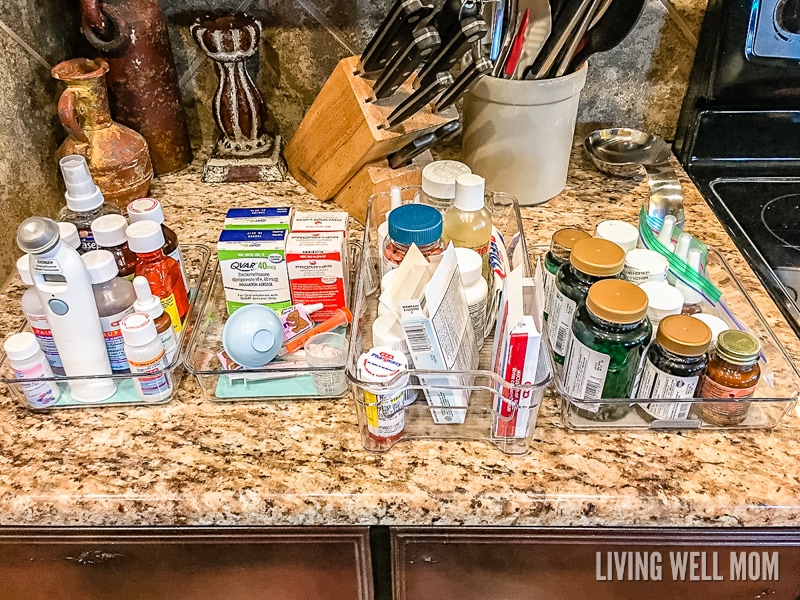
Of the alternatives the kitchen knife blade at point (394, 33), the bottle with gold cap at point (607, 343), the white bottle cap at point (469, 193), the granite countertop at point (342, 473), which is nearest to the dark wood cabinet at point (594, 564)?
the granite countertop at point (342, 473)

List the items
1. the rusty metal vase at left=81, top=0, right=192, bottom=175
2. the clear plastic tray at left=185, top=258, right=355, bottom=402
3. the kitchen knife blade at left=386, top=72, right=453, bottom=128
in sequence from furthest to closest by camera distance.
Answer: the rusty metal vase at left=81, top=0, right=192, bottom=175, the kitchen knife blade at left=386, top=72, right=453, bottom=128, the clear plastic tray at left=185, top=258, right=355, bottom=402

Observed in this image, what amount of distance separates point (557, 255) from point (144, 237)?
0.46 metres

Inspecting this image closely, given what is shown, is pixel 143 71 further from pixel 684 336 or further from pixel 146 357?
pixel 684 336

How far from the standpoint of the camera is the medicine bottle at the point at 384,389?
652 millimetres

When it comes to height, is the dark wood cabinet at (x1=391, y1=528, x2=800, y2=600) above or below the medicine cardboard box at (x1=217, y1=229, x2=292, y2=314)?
below

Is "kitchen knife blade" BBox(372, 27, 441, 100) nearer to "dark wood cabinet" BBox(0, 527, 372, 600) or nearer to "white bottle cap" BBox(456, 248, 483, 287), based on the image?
"white bottle cap" BBox(456, 248, 483, 287)

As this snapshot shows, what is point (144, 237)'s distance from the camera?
29.2 inches

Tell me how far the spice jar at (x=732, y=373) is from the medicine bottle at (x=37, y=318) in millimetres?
667

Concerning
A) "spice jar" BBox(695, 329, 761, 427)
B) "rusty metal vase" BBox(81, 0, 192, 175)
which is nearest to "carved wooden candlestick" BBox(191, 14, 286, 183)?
"rusty metal vase" BBox(81, 0, 192, 175)

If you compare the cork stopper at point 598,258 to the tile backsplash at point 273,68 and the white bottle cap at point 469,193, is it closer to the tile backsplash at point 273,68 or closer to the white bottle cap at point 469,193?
the white bottle cap at point 469,193

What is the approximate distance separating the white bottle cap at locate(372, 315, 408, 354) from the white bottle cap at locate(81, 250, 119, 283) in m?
0.28

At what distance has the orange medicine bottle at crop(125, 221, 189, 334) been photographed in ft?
2.45

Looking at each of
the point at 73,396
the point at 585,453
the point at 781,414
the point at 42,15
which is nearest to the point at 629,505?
the point at 585,453

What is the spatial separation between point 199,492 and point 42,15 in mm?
742
